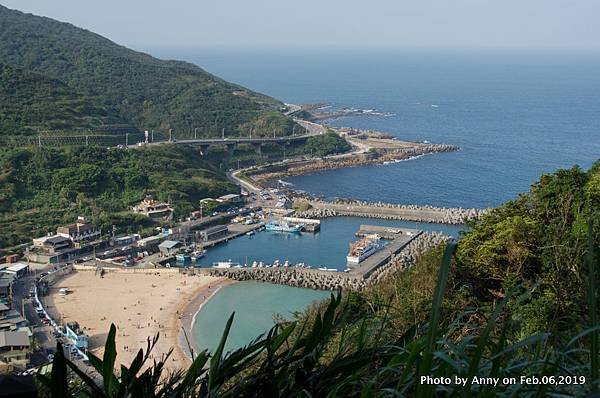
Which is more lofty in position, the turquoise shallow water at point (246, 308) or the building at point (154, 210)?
the building at point (154, 210)

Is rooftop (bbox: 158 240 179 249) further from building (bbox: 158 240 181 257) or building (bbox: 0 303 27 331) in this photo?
building (bbox: 0 303 27 331)

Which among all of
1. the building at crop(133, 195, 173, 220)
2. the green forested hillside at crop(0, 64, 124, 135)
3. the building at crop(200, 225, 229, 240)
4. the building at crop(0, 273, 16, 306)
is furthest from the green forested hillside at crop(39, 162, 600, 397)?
the green forested hillside at crop(0, 64, 124, 135)

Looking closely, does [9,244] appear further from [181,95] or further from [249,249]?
[181,95]

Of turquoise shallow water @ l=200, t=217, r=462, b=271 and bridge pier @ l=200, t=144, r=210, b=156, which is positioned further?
bridge pier @ l=200, t=144, r=210, b=156

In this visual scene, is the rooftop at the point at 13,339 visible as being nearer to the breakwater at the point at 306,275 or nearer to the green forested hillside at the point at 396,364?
the breakwater at the point at 306,275

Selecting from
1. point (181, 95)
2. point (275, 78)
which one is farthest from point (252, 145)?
point (275, 78)

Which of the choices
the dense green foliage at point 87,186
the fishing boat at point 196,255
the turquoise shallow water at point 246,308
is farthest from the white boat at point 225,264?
the dense green foliage at point 87,186
